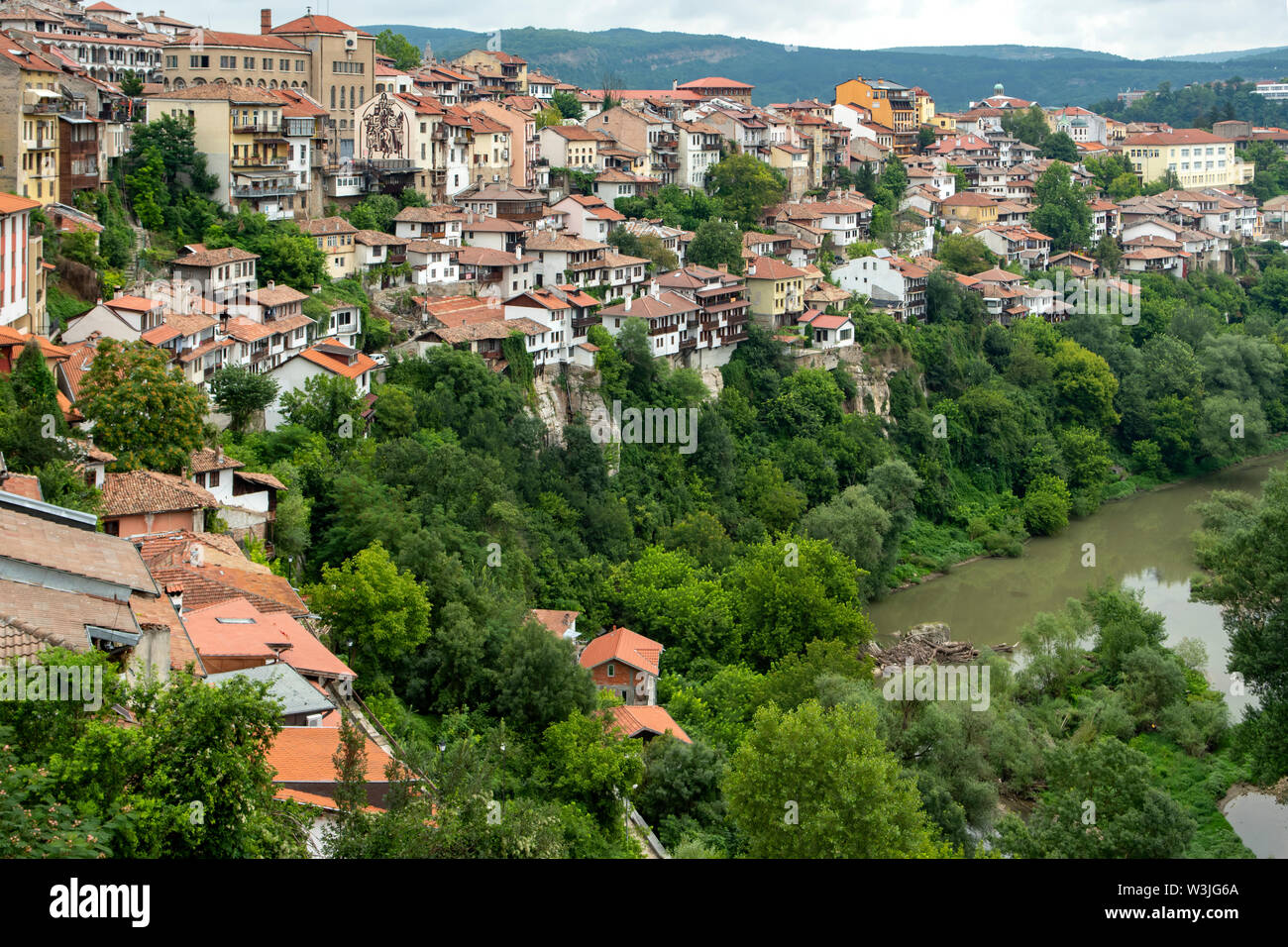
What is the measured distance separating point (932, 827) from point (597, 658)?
7114 mm

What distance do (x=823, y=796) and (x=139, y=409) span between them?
10.1 m

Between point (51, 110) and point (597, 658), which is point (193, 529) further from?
Result: point (51, 110)

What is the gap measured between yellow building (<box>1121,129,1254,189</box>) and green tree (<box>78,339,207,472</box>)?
5527 cm

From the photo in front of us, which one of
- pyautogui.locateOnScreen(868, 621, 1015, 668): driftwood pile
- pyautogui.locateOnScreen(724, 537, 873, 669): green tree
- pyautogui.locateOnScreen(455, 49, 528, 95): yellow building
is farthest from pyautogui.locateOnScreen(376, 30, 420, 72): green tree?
pyautogui.locateOnScreen(868, 621, 1015, 668): driftwood pile

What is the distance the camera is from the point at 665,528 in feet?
92.1

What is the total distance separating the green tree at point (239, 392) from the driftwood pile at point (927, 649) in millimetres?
11786

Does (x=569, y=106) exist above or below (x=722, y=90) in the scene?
below

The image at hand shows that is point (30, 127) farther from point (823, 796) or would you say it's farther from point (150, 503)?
point (823, 796)

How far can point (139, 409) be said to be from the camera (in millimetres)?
17328

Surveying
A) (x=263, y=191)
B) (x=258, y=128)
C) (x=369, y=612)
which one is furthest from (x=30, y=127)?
(x=369, y=612)

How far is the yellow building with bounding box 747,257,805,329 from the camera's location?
35.9m

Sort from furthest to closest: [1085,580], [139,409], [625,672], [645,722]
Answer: [1085,580]
[625,672]
[645,722]
[139,409]

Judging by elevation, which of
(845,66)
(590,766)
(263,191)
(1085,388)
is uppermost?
(845,66)
